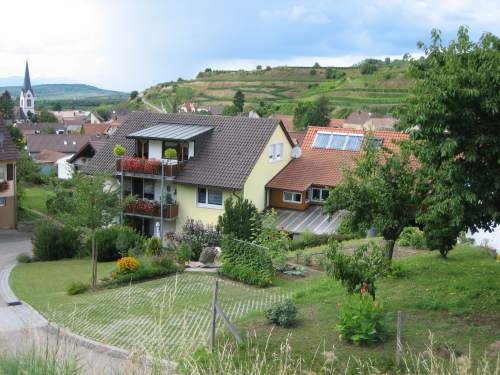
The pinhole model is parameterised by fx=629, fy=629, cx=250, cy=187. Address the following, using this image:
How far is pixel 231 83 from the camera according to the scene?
176 meters

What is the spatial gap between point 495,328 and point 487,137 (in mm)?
3801

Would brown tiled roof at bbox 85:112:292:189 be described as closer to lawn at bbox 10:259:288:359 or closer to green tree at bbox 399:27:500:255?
lawn at bbox 10:259:288:359

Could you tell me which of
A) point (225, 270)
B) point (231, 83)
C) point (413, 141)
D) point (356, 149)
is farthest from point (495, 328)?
point (231, 83)

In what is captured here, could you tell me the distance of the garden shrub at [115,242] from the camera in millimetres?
28422

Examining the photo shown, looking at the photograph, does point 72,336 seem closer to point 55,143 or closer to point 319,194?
point 319,194

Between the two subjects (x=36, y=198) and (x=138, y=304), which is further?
(x=36, y=198)

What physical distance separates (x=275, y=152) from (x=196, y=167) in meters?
4.97

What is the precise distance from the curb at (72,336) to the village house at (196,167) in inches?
398

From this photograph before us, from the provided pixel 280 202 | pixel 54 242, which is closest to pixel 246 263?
pixel 54 242

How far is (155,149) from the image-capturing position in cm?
3803

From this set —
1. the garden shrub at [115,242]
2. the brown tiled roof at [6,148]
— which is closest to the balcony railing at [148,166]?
the garden shrub at [115,242]

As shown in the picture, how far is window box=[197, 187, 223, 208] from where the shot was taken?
1415 inches

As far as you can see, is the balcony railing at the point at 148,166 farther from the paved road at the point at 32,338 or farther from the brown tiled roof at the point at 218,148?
the paved road at the point at 32,338

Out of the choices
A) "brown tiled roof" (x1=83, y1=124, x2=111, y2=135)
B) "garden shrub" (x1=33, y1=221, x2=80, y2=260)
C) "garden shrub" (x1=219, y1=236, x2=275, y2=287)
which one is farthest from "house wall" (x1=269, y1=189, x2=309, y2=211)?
"brown tiled roof" (x1=83, y1=124, x2=111, y2=135)
